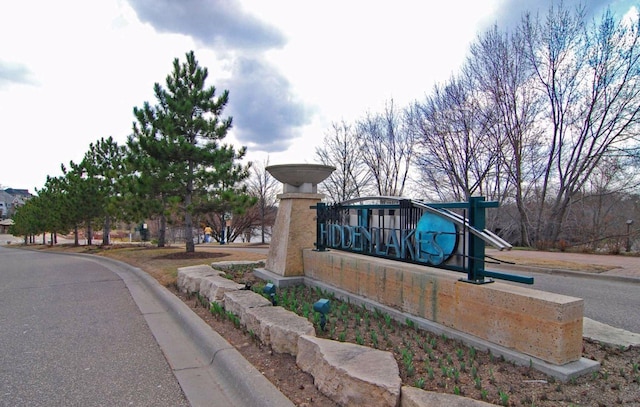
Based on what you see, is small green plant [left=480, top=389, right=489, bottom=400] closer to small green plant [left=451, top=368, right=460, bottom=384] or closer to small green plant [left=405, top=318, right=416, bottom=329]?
small green plant [left=451, top=368, right=460, bottom=384]

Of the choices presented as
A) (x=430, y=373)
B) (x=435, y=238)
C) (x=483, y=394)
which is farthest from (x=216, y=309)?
(x=483, y=394)

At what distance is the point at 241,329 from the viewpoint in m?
4.63

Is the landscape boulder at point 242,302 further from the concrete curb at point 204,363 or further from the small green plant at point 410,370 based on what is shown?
the small green plant at point 410,370

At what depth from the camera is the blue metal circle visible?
4.36m

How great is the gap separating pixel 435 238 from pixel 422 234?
0.64 feet

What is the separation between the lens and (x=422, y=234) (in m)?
4.70

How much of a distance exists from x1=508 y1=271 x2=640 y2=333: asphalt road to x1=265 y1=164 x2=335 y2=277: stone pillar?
15.4ft

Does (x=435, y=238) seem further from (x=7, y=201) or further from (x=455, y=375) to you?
(x=7, y=201)

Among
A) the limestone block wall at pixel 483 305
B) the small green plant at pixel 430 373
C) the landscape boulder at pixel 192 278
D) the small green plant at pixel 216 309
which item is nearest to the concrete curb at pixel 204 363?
the small green plant at pixel 216 309

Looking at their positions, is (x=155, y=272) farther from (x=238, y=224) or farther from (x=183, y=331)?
(x=238, y=224)

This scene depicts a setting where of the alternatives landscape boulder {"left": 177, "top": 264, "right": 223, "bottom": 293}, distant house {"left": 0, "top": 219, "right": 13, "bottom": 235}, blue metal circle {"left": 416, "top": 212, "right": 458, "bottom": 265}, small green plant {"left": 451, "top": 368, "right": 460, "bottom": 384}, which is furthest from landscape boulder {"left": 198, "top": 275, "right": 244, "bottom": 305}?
distant house {"left": 0, "top": 219, "right": 13, "bottom": 235}

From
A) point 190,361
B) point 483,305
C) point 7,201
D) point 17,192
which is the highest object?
point 17,192

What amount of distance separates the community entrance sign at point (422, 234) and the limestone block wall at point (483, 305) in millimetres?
143

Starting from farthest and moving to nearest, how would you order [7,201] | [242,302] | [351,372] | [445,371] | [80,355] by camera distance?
[7,201] < [242,302] < [80,355] < [445,371] < [351,372]
